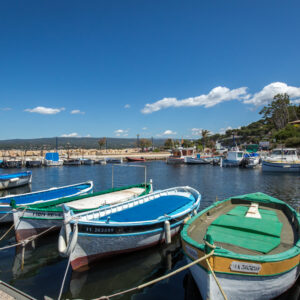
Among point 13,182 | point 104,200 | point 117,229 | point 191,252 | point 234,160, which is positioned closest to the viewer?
point 191,252

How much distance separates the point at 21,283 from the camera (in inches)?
360

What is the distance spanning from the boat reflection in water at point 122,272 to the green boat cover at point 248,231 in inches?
134

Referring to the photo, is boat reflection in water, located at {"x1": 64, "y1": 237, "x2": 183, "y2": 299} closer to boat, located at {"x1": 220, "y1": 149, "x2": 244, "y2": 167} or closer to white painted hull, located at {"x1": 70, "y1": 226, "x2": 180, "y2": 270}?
white painted hull, located at {"x1": 70, "y1": 226, "x2": 180, "y2": 270}

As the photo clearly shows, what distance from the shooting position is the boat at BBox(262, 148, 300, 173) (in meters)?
42.7

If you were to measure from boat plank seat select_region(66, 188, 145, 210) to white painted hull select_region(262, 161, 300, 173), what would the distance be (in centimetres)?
3661

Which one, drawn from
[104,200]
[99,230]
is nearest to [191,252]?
[99,230]

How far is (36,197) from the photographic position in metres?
17.0

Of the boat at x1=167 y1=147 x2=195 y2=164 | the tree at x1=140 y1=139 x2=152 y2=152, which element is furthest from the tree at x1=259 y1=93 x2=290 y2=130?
the tree at x1=140 y1=139 x2=152 y2=152

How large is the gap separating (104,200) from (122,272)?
5.79 meters

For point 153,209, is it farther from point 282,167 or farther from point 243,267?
point 282,167

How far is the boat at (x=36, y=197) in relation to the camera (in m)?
14.7

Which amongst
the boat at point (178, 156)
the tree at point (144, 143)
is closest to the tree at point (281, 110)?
the boat at point (178, 156)

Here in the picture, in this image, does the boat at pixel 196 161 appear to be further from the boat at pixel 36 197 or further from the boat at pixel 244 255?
the boat at pixel 244 255

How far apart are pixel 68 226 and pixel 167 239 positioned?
490cm
